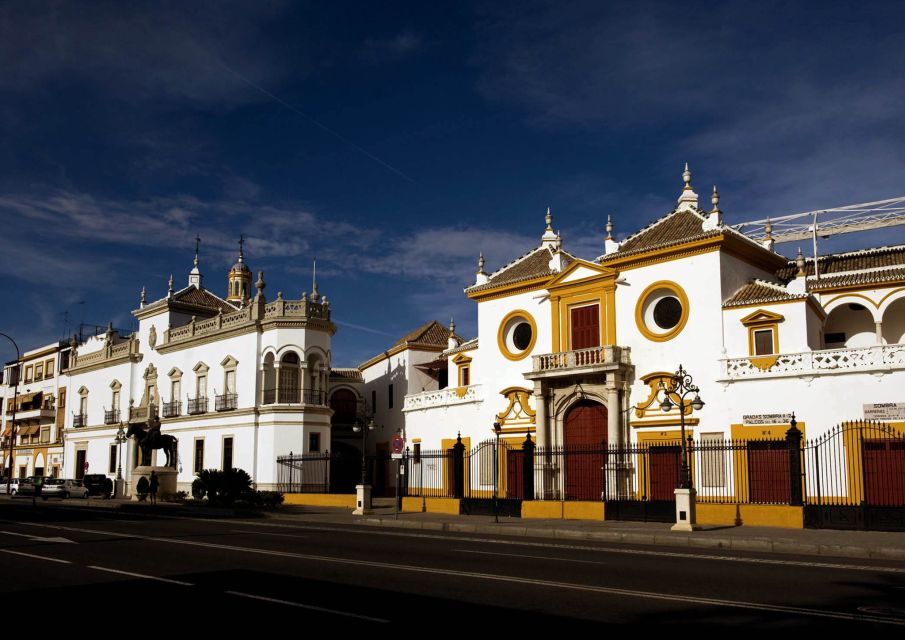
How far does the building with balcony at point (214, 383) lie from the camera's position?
42.0 metres

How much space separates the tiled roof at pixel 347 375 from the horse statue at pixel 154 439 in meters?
10.1

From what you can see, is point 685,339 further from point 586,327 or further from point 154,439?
point 154,439

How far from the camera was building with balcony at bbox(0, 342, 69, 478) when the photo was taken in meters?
64.5

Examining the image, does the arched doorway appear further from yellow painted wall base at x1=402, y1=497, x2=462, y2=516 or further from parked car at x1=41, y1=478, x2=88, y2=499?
parked car at x1=41, y1=478, x2=88, y2=499

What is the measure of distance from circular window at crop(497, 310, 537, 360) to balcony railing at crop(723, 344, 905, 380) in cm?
953

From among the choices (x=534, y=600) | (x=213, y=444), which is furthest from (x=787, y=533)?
(x=213, y=444)

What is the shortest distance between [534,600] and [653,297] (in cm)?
2410

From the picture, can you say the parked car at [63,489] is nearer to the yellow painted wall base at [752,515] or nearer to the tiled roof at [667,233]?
the tiled roof at [667,233]

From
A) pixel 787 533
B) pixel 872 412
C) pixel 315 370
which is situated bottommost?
pixel 787 533

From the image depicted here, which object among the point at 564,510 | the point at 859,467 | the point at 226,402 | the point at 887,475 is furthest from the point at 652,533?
the point at 226,402

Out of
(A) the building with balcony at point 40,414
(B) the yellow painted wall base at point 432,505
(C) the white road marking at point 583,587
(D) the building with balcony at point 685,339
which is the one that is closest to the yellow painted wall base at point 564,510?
(B) the yellow painted wall base at point 432,505

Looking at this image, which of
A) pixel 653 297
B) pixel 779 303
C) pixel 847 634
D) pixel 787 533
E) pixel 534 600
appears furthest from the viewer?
pixel 653 297

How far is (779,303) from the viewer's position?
2919 cm

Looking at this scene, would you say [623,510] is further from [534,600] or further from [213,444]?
[213,444]
